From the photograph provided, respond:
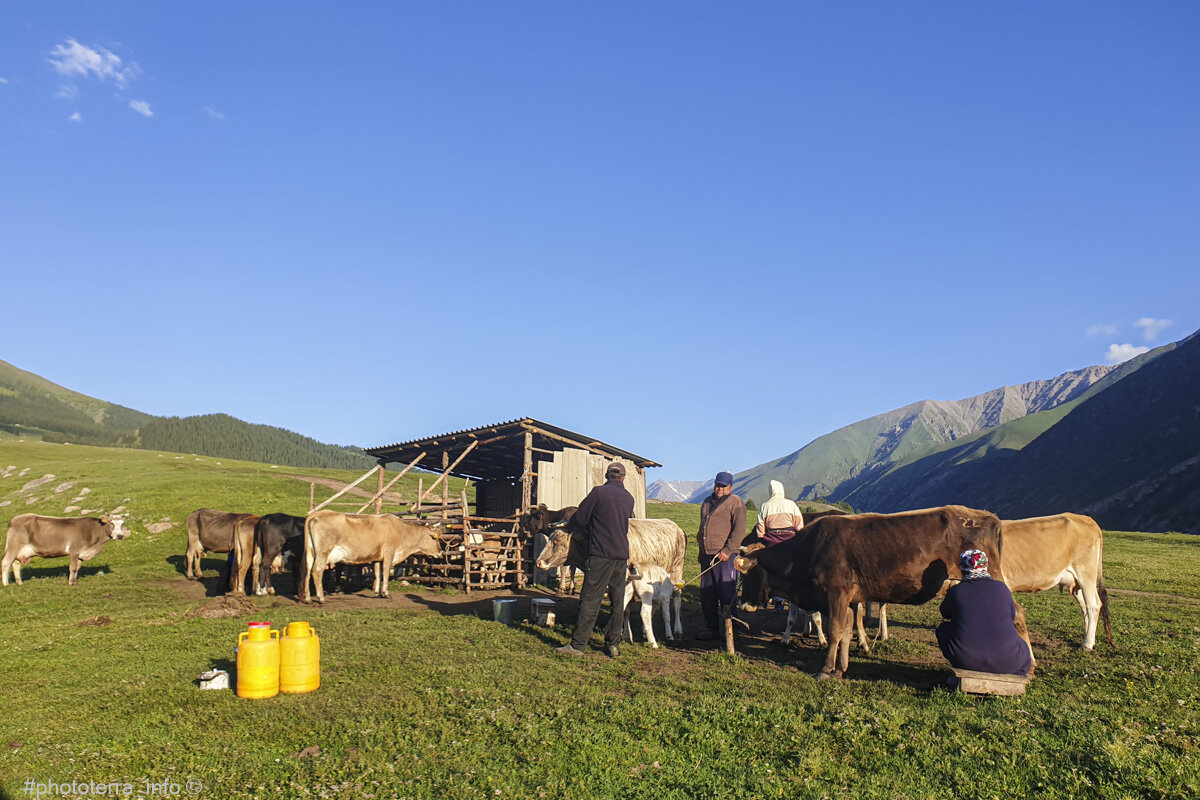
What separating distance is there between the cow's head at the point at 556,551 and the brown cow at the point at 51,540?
1409 cm

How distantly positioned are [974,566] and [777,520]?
3.86 m

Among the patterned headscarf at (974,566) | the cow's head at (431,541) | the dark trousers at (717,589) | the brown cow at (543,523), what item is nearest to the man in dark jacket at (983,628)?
the patterned headscarf at (974,566)

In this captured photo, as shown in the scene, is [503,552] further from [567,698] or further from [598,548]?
[567,698]

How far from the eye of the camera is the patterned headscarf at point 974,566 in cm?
746

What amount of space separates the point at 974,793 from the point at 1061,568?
621 centimetres

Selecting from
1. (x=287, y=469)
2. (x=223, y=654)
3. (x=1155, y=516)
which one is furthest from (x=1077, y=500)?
(x=223, y=654)

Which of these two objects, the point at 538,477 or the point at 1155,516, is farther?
the point at 1155,516

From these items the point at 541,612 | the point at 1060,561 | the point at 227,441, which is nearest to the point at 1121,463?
the point at 1060,561

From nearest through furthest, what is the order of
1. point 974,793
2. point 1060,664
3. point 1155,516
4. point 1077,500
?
point 974,793
point 1060,664
point 1155,516
point 1077,500

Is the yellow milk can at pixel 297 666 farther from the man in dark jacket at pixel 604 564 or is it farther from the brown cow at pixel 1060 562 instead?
the brown cow at pixel 1060 562

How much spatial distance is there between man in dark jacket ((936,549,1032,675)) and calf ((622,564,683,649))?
449 cm

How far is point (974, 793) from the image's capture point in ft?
16.2

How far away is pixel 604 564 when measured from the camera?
9.91 meters

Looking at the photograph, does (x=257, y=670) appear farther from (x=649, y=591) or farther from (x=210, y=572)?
(x=210, y=572)
